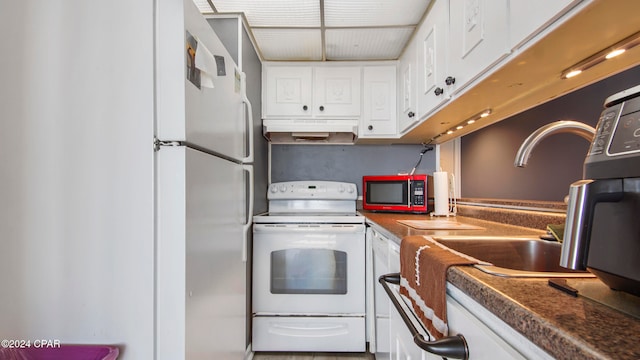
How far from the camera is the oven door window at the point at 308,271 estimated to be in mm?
1887

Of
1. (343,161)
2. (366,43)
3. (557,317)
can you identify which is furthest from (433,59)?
(557,317)

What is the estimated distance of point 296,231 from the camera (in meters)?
1.89

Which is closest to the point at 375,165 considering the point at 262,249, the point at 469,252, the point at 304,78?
the point at 304,78

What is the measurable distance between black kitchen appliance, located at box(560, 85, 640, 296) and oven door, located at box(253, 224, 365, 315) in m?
1.48

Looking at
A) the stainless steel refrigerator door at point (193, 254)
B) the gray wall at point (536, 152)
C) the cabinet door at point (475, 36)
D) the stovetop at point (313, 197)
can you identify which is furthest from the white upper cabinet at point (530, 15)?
the stovetop at point (313, 197)

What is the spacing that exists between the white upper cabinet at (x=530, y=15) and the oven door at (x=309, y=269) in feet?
4.34

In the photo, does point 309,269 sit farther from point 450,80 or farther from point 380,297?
point 450,80

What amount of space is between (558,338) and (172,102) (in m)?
1.03

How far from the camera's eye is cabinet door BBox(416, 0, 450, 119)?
139cm

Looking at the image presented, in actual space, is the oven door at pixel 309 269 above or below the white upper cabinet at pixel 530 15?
below

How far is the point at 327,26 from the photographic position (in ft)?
6.11

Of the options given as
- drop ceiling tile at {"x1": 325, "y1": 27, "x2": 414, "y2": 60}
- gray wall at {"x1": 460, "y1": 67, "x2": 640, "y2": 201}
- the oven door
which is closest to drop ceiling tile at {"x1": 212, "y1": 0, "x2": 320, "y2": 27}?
drop ceiling tile at {"x1": 325, "y1": 27, "x2": 414, "y2": 60}

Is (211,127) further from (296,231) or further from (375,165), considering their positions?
Answer: (375,165)

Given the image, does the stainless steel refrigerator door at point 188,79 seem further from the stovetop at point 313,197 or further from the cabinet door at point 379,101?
the cabinet door at point 379,101
